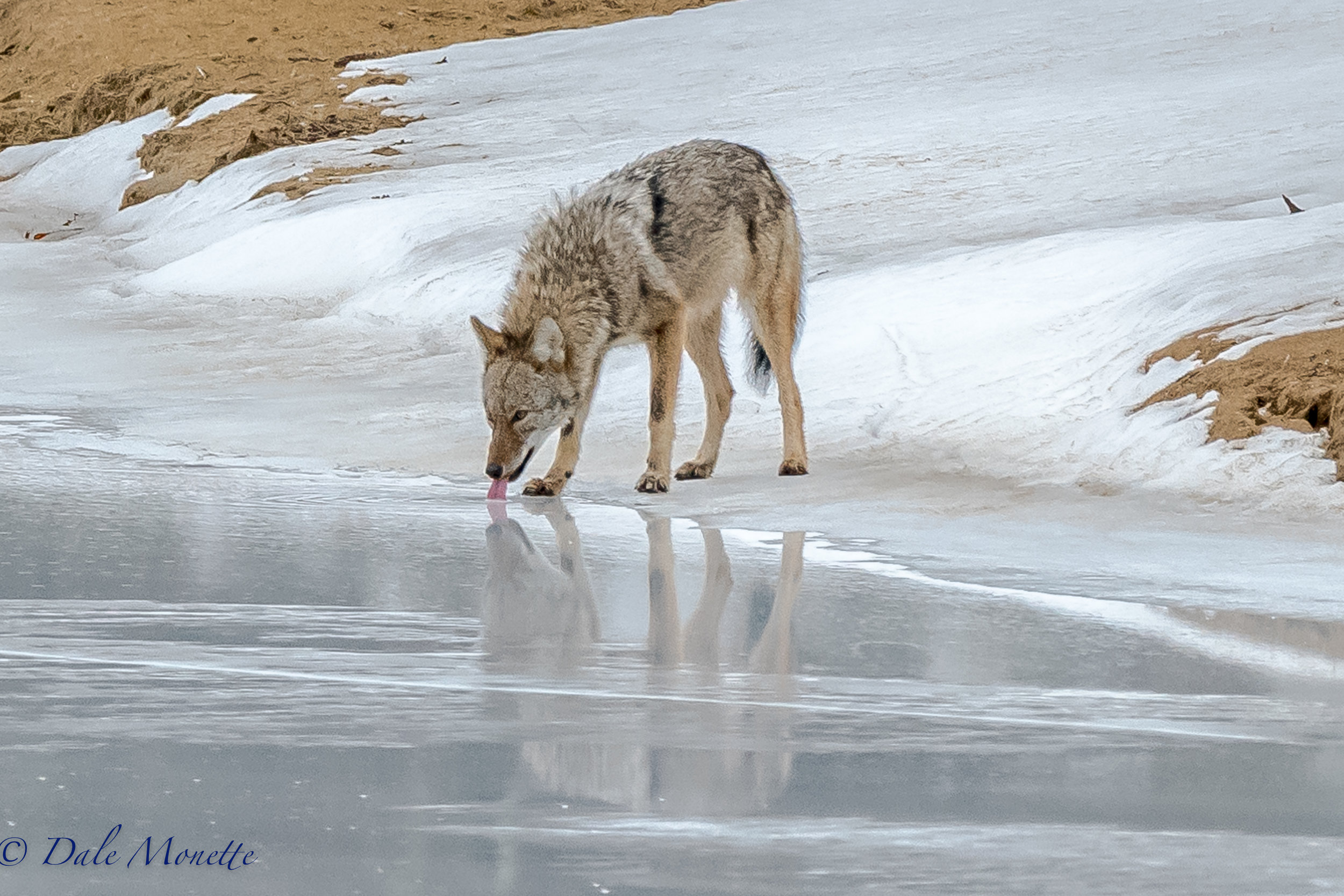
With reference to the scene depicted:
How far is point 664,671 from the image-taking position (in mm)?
4594

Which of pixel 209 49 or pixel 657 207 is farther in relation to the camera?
pixel 209 49

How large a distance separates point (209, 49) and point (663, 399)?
26.1 m

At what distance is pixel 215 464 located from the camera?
8281mm

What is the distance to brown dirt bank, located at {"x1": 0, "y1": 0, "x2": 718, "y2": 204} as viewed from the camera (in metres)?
26.0

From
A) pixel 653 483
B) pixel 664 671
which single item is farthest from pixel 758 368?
pixel 664 671

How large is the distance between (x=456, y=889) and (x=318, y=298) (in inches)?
498

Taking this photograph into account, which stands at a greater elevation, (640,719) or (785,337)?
(640,719)

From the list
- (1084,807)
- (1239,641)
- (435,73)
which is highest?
(1084,807)

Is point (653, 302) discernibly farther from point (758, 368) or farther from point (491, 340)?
point (758, 368)

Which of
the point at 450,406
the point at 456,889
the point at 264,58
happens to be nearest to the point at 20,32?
the point at 264,58

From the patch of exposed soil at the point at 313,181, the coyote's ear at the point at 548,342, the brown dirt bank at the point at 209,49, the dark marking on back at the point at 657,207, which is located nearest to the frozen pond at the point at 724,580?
the coyote's ear at the point at 548,342

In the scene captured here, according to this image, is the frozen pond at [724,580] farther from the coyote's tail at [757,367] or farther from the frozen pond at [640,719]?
the coyote's tail at [757,367]

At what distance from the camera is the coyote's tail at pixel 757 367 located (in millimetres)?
9031

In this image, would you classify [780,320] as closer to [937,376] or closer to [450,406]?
[937,376]
